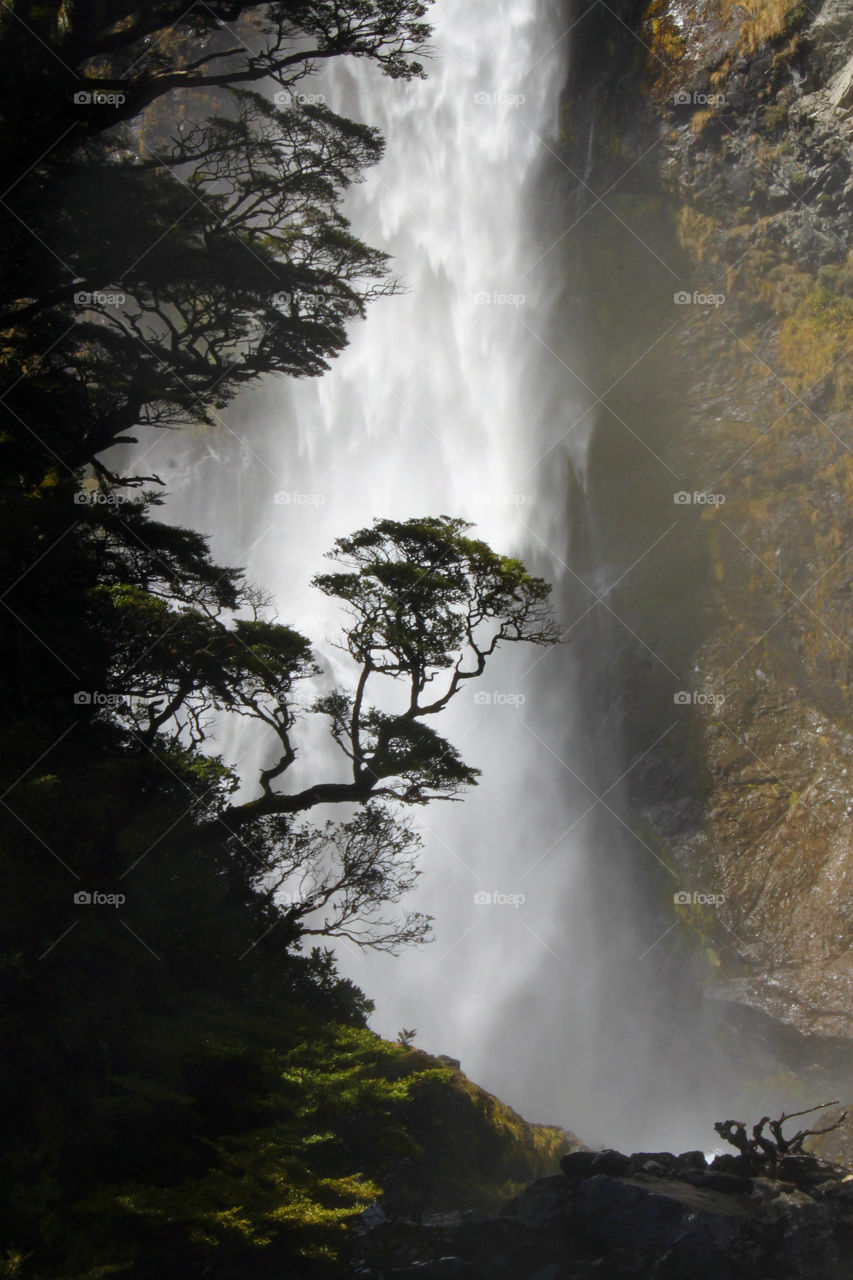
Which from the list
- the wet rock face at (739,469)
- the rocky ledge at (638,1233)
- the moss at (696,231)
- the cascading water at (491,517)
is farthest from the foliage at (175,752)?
the moss at (696,231)

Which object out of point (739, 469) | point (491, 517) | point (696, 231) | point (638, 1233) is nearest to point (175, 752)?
point (638, 1233)

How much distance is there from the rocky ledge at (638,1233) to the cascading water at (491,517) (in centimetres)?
1148

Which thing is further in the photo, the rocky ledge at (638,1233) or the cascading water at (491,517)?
the cascading water at (491,517)

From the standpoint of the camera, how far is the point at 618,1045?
826 inches

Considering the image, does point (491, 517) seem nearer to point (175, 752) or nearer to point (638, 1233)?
point (175, 752)

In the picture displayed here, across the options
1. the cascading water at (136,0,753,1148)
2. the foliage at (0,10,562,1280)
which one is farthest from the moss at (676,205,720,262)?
the foliage at (0,10,562,1280)

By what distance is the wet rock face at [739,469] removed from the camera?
63.4 feet

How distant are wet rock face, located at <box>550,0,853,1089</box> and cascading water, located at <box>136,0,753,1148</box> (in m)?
1.62

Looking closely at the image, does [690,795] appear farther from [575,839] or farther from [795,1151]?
[795,1151]

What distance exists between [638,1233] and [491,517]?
21.9 m

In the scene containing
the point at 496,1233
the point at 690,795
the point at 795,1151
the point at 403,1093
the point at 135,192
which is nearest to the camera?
the point at 403,1093

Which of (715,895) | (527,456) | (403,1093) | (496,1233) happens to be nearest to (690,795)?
(715,895)

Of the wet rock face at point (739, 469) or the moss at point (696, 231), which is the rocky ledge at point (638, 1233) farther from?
the moss at point (696, 231)

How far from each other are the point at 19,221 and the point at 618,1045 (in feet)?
67.9
